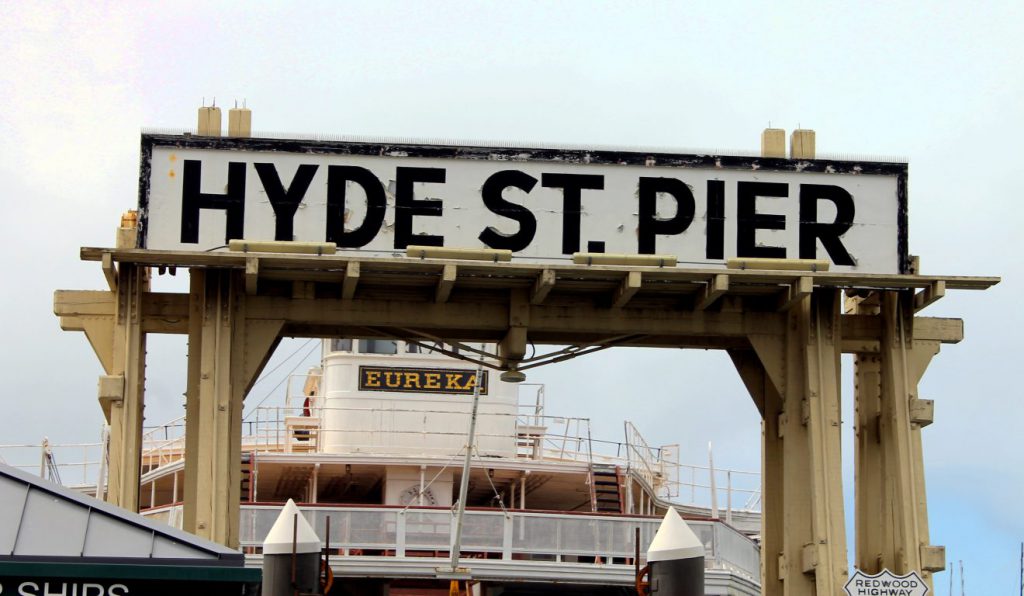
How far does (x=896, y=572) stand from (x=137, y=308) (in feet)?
33.5

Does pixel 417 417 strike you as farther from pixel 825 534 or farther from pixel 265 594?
pixel 265 594

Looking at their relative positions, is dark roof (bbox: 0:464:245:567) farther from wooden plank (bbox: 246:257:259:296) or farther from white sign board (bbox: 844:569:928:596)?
white sign board (bbox: 844:569:928:596)

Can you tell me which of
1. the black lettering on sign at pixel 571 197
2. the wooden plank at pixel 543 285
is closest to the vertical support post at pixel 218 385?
the wooden plank at pixel 543 285

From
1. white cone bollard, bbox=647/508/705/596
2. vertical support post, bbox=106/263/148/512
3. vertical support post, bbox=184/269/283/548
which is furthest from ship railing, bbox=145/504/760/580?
white cone bollard, bbox=647/508/705/596

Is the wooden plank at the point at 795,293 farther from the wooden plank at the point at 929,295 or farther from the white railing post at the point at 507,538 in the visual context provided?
the white railing post at the point at 507,538

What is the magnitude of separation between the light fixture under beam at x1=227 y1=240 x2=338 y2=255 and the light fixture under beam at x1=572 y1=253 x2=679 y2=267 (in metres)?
3.12

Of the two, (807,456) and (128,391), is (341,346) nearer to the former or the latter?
(128,391)

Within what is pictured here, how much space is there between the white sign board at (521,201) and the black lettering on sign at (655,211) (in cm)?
1

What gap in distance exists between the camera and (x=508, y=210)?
27094mm

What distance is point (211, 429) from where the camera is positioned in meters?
26.2

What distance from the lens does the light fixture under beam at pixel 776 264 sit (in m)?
26.7

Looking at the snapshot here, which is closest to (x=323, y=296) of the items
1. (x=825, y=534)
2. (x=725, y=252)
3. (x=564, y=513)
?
(x=725, y=252)

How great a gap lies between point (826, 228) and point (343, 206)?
6.28m

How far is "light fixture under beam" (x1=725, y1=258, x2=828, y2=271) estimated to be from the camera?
26.7 m
